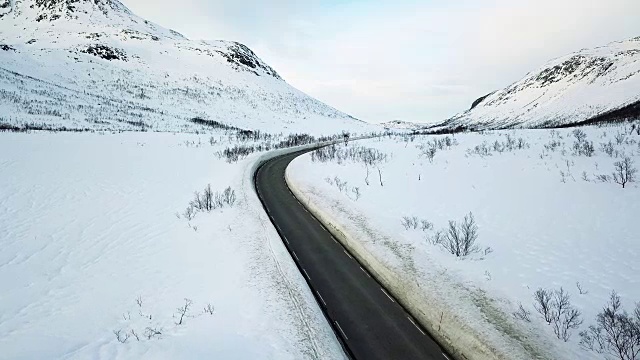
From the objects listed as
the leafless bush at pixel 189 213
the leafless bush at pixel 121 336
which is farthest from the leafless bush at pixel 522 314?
the leafless bush at pixel 189 213

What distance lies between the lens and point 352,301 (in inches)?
372

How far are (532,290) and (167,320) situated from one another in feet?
26.2

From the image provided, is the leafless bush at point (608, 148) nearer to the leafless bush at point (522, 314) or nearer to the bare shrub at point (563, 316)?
the bare shrub at point (563, 316)

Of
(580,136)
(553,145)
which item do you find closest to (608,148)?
(553,145)

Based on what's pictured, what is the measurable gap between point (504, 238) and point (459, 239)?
1.18 metres

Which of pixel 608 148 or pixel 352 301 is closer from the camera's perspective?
pixel 352 301

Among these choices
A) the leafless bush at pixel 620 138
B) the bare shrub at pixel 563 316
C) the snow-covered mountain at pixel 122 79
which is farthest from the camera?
the snow-covered mountain at pixel 122 79

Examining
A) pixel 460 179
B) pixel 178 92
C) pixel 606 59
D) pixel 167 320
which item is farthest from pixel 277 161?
pixel 606 59

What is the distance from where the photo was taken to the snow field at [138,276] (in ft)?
23.6

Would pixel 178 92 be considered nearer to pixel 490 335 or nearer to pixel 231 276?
pixel 231 276

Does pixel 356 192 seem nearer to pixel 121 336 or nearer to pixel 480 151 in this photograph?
pixel 480 151

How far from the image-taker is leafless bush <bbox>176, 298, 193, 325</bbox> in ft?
25.8

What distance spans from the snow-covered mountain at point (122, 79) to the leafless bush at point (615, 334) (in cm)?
4180

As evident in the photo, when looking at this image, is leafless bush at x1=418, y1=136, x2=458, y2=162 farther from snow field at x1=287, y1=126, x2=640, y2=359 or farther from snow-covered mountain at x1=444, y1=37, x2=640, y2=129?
snow-covered mountain at x1=444, y1=37, x2=640, y2=129
